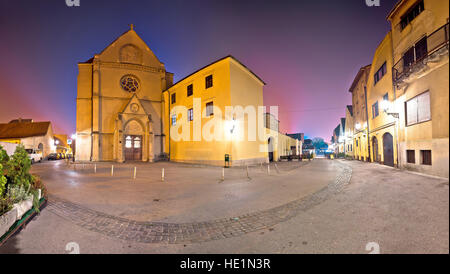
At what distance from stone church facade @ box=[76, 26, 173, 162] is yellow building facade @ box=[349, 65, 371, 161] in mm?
26753

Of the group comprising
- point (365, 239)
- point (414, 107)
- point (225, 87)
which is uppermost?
point (225, 87)

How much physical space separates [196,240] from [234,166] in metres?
14.4

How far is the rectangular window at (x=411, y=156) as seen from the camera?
1.47 m

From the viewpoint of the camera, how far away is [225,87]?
58.9ft

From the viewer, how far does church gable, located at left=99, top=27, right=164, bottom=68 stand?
25156 mm

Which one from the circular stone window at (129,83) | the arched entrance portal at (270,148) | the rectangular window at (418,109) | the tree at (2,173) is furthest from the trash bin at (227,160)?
the circular stone window at (129,83)

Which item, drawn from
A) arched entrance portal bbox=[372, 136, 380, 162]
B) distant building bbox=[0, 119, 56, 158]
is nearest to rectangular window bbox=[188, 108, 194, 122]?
arched entrance portal bbox=[372, 136, 380, 162]

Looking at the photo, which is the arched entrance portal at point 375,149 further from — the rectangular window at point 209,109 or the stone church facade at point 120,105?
the stone church facade at point 120,105

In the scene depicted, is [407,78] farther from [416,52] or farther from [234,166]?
[234,166]

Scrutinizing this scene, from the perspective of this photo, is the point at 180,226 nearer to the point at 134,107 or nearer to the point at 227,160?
the point at 227,160

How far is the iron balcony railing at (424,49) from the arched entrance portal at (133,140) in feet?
91.0

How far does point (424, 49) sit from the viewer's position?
4.22ft
